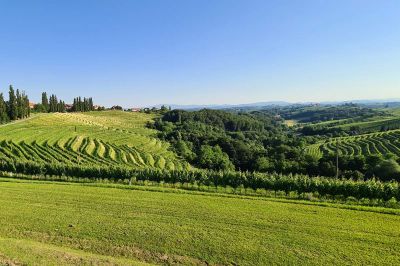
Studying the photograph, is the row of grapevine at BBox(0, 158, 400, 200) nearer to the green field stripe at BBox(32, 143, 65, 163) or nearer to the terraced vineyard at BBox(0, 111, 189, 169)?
the terraced vineyard at BBox(0, 111, 189, 169)

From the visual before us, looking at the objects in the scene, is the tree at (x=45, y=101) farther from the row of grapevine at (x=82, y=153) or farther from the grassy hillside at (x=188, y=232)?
the grassy hillside at (x=188, y=232)

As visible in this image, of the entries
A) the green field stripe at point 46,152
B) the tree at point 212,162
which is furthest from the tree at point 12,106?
the tree at point 212,162

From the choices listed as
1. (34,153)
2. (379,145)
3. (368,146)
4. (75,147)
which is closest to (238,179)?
(34,153)

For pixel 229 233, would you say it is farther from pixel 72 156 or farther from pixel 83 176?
pixel 72 156

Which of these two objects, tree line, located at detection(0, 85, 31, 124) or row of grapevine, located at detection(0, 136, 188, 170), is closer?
row of grapevine, located at detection(0, 136, 188, 170)

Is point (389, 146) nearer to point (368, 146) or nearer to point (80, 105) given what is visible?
point (368, 146)

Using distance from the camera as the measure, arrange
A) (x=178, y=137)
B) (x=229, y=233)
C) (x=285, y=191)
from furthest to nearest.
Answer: (x=178, y=137)
(x=285, y=191)
(x=229, y=233)

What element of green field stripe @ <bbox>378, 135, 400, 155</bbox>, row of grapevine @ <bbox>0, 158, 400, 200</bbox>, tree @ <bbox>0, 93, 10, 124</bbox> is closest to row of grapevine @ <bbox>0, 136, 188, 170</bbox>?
row of grapevine @ <bbox>0, 158, 400, 200</bbox>

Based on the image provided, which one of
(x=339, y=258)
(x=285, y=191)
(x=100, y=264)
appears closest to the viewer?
(x=100, y=264)

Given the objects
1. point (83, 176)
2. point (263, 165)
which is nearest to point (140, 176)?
point (83, 176)
